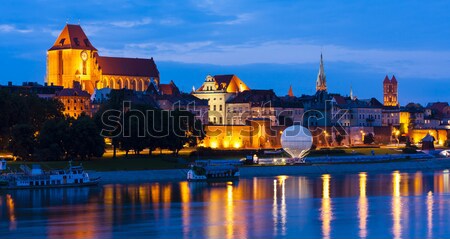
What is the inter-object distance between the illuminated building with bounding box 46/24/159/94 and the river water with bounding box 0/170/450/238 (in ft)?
252

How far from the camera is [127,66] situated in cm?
14600

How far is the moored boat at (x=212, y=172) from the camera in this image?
7071cm

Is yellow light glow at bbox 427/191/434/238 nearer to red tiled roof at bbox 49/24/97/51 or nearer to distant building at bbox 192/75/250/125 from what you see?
distant building at bbox 192/75/250/125

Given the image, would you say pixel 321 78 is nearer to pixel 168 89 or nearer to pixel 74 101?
pixel 168 89

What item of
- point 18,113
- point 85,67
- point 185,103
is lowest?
point 18,113

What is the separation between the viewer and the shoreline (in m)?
70.4

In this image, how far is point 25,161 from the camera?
73.6 meters

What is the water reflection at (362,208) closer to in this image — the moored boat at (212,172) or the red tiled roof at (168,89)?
the moored boat at (212,172)

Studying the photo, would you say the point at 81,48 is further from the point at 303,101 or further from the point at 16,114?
the point at 16,114

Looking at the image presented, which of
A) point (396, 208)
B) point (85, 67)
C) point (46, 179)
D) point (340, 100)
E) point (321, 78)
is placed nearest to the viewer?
point (396, 208)

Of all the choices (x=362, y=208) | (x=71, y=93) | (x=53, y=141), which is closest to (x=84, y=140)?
(x=53, y=141)

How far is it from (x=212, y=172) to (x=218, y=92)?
198 feet

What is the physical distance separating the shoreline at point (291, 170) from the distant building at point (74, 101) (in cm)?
4078

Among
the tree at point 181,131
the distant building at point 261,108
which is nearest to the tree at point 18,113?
the tree at point 181,131
